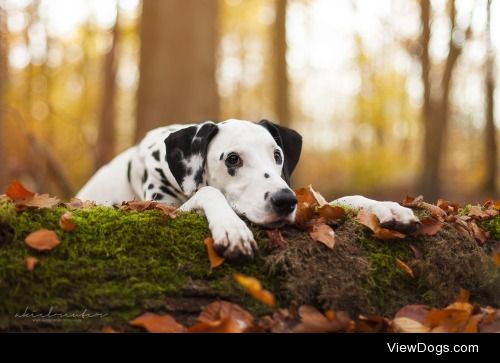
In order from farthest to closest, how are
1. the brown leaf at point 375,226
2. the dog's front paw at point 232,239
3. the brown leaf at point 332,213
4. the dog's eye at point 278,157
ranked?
1. the dog's eye at point 278,157
2. the brown leaf at point 332,213
3. the brown leaf at point 375,226
4. the dog's front paw at point 232,239

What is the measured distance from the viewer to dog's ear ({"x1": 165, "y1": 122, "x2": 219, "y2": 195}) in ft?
13.4

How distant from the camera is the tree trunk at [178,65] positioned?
885 centimetres

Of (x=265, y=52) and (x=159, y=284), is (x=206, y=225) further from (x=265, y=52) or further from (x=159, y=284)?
(x=265, y=52)

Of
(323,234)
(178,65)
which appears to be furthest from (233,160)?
(178,65)

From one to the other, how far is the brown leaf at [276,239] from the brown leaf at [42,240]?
1.25 metres

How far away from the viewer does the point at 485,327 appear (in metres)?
2.84

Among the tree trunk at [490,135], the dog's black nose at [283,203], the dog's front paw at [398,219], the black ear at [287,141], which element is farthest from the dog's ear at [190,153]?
the tree trunk at [490,135]

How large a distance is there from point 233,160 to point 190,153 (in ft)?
1.36

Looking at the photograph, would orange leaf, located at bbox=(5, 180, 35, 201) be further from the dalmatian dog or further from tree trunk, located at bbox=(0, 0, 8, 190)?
tree trunk, located at bbox=(0, 0, 8, 190)

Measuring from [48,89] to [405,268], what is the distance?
80.7ft

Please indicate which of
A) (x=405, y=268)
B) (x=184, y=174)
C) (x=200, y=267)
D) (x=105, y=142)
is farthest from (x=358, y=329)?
(x=105, y=142)

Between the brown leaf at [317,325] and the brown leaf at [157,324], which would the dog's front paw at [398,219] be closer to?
the brown leaf at [317,325]

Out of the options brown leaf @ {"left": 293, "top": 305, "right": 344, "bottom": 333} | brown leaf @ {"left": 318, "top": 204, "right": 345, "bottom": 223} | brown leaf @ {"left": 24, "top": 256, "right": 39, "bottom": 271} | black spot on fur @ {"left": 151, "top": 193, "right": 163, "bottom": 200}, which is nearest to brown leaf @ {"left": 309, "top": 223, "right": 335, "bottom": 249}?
brown leaf @ {"left": 318, "top": 204, "right": 345, "bottom": 223}

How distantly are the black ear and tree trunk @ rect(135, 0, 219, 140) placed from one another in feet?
14.6
